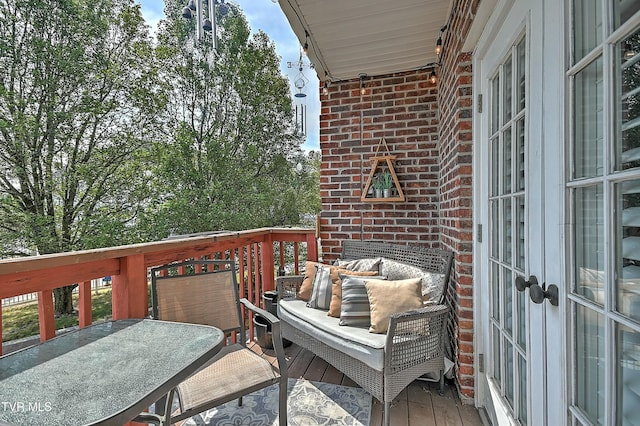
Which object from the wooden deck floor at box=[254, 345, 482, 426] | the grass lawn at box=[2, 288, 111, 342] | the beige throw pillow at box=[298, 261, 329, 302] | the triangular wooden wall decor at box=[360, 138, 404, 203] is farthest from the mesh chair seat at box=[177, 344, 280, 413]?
the grass lawn at box=[2, 288, 111, 342]

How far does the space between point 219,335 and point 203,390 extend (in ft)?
1.31

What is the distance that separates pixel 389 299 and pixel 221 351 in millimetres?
1084

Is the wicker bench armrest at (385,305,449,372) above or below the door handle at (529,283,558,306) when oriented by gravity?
below

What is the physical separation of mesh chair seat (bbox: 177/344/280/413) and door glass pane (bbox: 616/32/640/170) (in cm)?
159

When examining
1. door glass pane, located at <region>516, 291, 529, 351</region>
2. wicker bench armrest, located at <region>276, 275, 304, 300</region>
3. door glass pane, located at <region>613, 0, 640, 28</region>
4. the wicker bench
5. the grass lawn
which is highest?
door glass pane, located at <region>613, 0, 640, 28</region>

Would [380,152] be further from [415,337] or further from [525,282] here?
[525,282]

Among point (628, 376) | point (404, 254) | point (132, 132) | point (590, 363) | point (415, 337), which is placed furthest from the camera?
point (132, 132)

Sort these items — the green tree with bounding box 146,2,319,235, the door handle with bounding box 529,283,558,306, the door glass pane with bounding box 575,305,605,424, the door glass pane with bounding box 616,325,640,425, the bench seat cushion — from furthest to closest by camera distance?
the green tree with bounding box 146,2,319,235
the bench seat cushion
the door handle with bounding box 529,283,558,306
the door glass pane with bounding box 575,305,605,424
the door glass pane with bounding box 616,325,640,425

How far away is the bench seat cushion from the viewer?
174 centimetres

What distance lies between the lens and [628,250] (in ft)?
2.38

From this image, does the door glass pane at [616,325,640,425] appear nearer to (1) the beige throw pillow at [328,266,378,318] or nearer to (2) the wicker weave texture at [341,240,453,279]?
(2) the wicker weave texture at [341,240,453,279]

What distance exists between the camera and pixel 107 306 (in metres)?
6.64

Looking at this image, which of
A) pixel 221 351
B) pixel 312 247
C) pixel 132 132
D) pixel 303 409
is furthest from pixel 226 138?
pixel 303 409

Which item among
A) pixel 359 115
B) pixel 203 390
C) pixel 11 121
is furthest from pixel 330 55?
pixel 11 121
